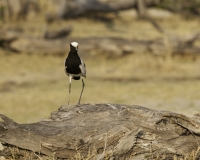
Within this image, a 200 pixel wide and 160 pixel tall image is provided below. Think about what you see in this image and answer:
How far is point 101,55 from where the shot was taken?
2088 centimetres

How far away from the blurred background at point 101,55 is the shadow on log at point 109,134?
414 centimetres

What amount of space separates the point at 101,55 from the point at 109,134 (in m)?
14.9

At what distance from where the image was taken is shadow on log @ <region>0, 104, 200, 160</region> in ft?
19.6

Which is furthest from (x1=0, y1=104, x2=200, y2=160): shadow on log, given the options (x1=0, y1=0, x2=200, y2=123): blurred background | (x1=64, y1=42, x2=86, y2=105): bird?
(x1=0, y1=0, x2=200, y2=123): blurred background

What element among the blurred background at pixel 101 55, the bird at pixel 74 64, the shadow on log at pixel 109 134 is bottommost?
the shadow on log at pixel 109 134

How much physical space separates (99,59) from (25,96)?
5760mm

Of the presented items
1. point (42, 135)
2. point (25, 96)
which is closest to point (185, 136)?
point (42, 135)


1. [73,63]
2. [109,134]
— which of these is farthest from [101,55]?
[109,134]

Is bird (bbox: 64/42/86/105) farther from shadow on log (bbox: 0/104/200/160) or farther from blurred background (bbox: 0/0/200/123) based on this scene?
blurred background (bbox: 0/0/200/123)

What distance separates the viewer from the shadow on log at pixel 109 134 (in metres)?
5.97

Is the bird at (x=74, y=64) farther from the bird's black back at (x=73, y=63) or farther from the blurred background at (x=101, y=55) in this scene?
the blurred background at (x=101, y=55)

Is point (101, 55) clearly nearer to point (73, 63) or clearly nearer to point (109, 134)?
point (73, 63)

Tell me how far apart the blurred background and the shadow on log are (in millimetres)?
4137

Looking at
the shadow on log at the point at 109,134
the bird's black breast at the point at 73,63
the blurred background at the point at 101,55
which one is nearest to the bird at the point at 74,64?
the bird's black breast at the point at 73,63
